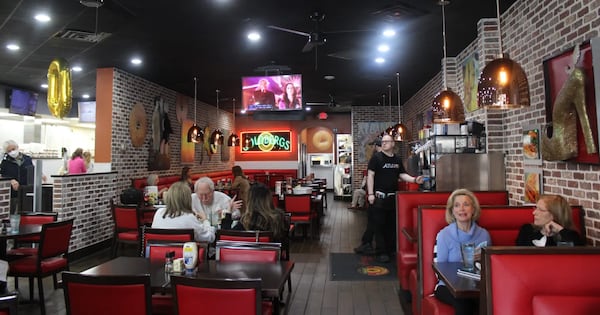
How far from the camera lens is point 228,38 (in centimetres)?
578

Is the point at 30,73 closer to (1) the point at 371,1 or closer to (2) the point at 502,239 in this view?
(1) the point at 371,1

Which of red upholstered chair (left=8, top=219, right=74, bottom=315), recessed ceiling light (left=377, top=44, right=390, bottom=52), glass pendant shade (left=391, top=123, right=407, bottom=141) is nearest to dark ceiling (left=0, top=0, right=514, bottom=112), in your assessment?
recessed ceiling light (left=377, top=44, right=390, bottom=52)

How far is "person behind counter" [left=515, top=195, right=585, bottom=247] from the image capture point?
266cm

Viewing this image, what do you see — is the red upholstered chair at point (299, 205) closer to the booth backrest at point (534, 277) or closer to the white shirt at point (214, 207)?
the white shirt at point (214, 207)

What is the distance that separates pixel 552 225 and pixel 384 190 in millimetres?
2916

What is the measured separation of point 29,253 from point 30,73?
5.36 m

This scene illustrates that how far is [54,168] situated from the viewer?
990 cm

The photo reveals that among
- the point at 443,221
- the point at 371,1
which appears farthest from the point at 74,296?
the point at 371,1

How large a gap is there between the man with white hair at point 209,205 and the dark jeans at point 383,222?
2156 millimetres

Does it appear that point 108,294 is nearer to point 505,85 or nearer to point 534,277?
point 534,277

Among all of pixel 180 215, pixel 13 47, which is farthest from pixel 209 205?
pixel 13 47

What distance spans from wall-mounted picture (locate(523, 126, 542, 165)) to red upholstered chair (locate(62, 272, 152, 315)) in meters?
3.92

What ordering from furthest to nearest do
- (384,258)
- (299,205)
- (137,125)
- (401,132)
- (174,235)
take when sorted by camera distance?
(401,132), (137,125), (299,205), (384,258), (174,235)

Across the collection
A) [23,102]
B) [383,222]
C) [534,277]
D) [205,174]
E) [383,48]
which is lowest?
[383,222]
